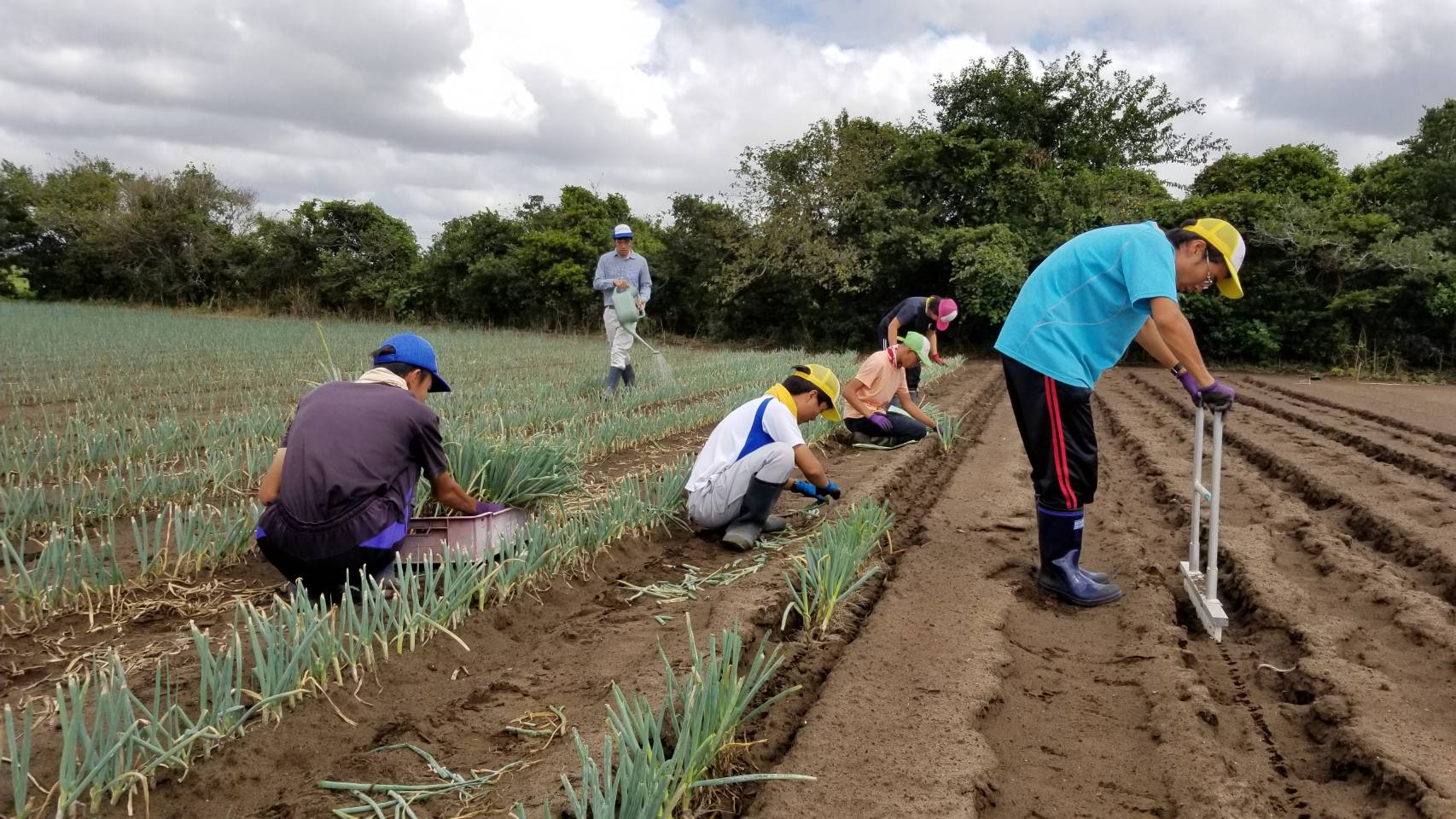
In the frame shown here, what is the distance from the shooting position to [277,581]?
3.29 meters

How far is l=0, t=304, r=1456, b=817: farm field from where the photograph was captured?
6.60 ft

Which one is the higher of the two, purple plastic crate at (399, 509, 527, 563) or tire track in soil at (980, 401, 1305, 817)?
purple plastic crate at (399, 509, 527, 563)

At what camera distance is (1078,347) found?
3262mm

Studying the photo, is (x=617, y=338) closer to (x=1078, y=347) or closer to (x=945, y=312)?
(x=945, y=312)

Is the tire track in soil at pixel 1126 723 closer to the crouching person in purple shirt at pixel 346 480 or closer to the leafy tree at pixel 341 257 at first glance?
the crouching person in purple shirt at pixel 346 480

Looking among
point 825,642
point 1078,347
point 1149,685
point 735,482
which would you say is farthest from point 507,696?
point 1078,347

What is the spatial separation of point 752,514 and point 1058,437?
137 centimetres

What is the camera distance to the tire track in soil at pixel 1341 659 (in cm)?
214

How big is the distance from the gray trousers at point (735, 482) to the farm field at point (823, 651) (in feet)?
0.53

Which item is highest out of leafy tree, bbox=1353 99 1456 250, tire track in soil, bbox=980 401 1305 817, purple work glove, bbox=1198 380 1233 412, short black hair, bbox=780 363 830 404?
leafy tree, bbox=1353 99 1456 250

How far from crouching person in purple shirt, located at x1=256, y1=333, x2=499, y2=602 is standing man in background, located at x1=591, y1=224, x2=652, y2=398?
4.78 meters

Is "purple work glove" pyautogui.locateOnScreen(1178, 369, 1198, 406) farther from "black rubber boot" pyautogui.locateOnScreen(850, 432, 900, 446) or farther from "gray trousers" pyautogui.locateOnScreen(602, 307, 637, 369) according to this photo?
"gray trousers" pyautogui.locateOnScreen(602, 307, 637, 369)

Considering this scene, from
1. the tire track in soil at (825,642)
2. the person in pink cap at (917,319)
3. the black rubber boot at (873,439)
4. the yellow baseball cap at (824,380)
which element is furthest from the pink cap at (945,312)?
the yellow baseball cap at (824,380)

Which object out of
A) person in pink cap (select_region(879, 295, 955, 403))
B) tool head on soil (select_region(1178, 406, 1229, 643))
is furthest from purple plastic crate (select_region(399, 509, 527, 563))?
person in pink cap (select_region(879, 295, 955, 403))
